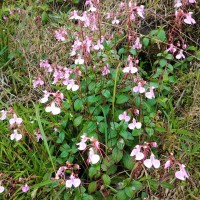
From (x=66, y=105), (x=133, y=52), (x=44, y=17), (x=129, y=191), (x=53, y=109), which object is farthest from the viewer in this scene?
(x=44, y=17)

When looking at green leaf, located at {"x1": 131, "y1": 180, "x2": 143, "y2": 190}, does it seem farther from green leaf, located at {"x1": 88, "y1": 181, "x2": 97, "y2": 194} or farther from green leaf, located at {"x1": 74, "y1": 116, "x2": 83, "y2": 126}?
green leaf, located at {"x1": 74, "y1": 116, "x2": 83, "y2": 126}

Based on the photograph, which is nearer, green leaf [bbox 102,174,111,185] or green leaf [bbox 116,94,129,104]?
green leaf [bbox 102,174,111,185]

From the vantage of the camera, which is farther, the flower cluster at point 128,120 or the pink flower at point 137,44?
the pink flower at point 137,44

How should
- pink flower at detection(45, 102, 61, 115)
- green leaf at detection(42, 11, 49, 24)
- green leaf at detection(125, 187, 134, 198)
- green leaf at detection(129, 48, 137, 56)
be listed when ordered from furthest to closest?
green leaf at detection(42, 11, 49, 24), green leaf at detection(129, 48, 137, 56), pink flower at detection(45, 102, 61, 115), green leaf at detection(125, 187, 134, 198)

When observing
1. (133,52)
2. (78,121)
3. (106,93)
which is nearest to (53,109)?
(78,121)

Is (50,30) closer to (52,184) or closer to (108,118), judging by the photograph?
(108,118)

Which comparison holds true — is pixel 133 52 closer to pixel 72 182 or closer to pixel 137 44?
pixel 137 44

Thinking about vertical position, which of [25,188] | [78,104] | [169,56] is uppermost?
[169,56]

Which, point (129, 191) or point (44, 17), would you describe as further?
point (44, 17)

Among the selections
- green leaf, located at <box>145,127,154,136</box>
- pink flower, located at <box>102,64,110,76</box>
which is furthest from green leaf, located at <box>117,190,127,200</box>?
pink flower, located at <box>102,64,110,76</box>

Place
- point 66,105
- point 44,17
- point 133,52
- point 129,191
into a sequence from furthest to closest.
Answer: point 44,17 → point 133,52 → point 66,105 → point 129,191

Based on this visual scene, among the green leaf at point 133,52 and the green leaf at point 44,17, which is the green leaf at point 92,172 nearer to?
the green leaf at point 133,52

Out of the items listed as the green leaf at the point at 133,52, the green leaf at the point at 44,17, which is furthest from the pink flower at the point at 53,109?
the green leaf at the point at 44,17
